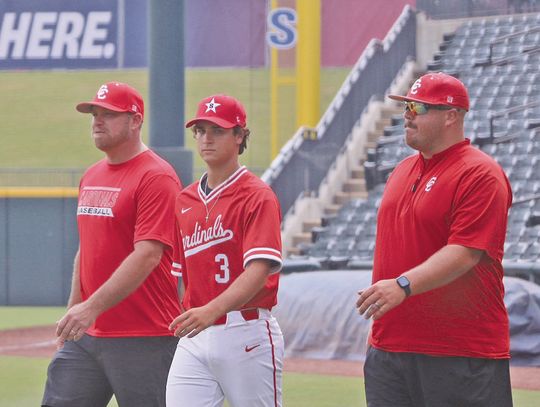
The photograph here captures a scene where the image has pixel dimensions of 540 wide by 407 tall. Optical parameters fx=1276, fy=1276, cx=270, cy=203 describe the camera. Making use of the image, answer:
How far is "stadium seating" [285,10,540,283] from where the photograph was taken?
16562 millimetres

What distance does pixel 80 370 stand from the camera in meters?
5.57

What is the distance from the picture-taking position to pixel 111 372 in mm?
5504

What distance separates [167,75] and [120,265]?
4506 mm

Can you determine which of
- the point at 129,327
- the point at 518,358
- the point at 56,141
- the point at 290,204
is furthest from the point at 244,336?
the point at 56,141

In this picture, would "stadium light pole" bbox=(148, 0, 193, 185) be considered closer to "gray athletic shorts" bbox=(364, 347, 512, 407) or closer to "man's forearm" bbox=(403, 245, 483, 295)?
"gray athletic shorts" bbox=(364, 347, 512, 407)

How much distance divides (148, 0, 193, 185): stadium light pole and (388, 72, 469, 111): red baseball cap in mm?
4748

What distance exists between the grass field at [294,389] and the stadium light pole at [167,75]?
193cm

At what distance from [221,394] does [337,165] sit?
1502cm

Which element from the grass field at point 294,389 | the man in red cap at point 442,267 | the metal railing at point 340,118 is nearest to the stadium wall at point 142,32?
the metal railing at point 340,118

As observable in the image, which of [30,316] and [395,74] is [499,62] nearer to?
[395,74]

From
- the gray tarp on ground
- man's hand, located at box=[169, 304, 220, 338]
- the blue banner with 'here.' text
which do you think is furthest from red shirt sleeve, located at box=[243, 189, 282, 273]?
the blue banner with 'here.' text

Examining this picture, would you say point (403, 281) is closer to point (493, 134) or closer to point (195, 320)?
point (195, 320)

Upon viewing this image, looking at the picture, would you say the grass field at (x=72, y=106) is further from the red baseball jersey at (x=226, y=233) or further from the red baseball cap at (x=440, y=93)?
the red baseball cap at (x=440, y=93)

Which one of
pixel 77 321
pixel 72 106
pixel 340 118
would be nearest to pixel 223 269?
pixel 77 321
